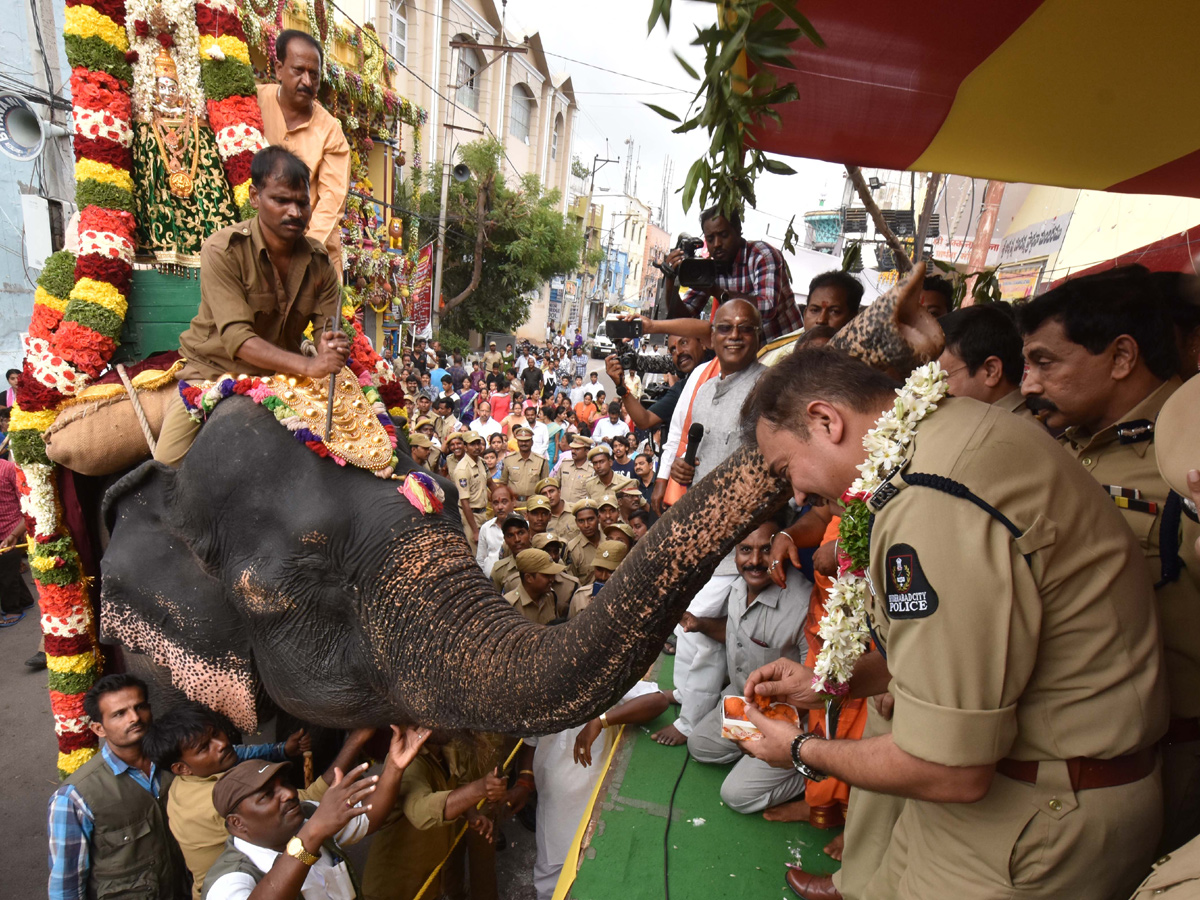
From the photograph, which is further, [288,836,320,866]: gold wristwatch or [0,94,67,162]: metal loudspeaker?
[0,94,67,162]: metal loudspeaker

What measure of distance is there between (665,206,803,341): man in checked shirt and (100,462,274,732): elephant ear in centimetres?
299

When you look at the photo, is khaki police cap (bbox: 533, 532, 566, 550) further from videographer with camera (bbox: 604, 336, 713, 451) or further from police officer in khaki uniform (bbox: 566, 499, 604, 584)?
videographer with camera (bbox: 604, 336, 713, 451)

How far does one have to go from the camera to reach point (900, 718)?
4.99 feet

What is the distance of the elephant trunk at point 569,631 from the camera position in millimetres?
1712

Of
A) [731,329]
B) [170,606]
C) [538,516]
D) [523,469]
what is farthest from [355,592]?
[523,469]

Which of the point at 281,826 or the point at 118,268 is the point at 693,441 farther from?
the point at 118,268

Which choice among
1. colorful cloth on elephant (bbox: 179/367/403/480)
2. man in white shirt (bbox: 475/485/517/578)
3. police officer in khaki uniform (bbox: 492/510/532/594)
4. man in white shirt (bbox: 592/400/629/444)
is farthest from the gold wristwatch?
man in white shirt (bbox: 592/400/629/444)

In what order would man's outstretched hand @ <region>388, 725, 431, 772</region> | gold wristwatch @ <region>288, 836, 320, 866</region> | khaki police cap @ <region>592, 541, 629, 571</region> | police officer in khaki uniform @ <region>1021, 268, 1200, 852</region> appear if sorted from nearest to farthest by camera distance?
police officer in khaki uniform @ <region>1021, 268, 1200, 852</region>, gold wristwatch @ <region>288, 836, 320, 866</region>, man's outstretched hand @ <region>388, 725, 431, 772</region>, khaki police cap @ <region>592, 541, 629, 571</region>

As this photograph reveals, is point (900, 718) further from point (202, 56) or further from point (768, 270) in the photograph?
point (202, 56)

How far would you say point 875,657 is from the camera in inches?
88.0

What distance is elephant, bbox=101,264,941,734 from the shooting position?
1769mm

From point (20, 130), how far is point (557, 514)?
10.6 meters

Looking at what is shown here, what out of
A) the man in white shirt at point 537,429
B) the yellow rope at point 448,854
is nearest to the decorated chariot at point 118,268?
the yellow rope at point 448,854

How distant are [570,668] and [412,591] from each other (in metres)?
0.74
